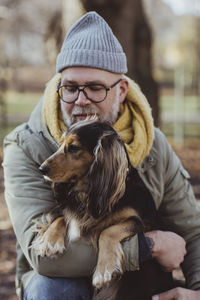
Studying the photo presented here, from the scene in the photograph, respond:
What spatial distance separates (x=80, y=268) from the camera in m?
2.46

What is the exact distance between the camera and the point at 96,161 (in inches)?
98.2

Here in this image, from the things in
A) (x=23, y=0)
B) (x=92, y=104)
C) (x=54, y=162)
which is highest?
(x=23, y=0)

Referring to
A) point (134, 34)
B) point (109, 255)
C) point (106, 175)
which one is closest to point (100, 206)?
point (106, 175)

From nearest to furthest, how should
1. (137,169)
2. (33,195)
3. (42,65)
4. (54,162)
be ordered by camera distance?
(54,162) → (33,195) → (137,169) → (42,65)

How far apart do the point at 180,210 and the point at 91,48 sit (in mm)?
1267

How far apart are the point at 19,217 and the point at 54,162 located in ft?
1.42

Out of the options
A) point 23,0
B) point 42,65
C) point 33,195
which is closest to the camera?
point 33,195

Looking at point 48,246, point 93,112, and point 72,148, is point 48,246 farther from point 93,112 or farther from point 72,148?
point 93,112

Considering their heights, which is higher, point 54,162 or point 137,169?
point 54,162

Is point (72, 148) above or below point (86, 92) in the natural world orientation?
below

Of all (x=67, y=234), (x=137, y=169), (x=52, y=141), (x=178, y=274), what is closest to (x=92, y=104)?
(x=52, y=141)

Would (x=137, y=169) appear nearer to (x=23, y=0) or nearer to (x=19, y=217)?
(x=19, y=217)

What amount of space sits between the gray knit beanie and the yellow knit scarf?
211 mm

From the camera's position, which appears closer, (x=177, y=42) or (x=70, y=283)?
(x=70, y=283)
